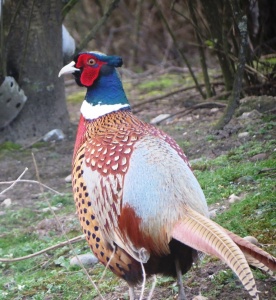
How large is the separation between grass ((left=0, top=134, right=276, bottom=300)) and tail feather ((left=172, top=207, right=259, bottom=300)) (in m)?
0.65

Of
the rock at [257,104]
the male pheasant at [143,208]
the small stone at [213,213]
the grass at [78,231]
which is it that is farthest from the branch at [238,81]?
the male pheasant at [143,208]

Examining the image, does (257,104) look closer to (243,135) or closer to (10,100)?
(243,135)

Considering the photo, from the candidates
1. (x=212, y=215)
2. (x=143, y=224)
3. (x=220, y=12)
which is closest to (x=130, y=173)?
(x=143, y=224)

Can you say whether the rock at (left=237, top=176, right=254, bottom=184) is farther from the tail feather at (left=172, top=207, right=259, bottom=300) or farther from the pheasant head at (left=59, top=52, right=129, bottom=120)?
the tail feather at (left=172, top=207, right=259, bottom=300)

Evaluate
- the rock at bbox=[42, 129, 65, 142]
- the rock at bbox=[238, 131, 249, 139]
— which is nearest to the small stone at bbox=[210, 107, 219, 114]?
the rock at bbox=[238, 131, 249, 139]

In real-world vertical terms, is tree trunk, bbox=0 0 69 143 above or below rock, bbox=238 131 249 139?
above

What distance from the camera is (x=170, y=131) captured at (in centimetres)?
700

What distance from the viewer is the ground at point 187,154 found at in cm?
395

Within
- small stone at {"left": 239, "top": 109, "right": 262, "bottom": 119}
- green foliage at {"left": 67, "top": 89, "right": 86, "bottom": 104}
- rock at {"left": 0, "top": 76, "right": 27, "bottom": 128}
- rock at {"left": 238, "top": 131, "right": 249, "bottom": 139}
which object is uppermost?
rock at {"left": 0, "top": 76, "right": 27, "bottom": 128}

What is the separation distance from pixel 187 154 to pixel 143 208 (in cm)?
287

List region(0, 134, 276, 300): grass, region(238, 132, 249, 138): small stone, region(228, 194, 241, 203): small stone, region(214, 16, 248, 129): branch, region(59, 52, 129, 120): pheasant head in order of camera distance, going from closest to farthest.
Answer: region(59, 52, 129, 120): pheasant head, region(0, 134, 276, 300): grass, region(228, 194, 241, 203): small stone, region(214, 16, 248, 129): branch, region(238, 132, 249, 138): small stone

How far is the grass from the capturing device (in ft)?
14.0

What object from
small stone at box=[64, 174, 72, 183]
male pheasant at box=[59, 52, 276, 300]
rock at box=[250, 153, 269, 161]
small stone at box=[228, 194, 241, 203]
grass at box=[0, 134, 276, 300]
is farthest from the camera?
small stone at box=[64, 174, 72, 183]

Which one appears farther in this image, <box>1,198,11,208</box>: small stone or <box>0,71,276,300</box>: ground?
<box>1,198,11,208</box>: small stone
